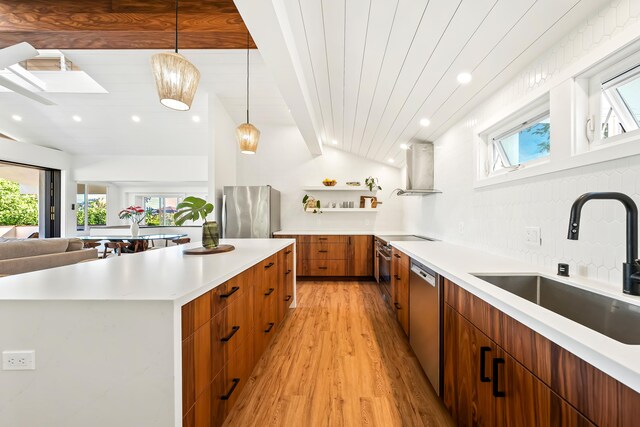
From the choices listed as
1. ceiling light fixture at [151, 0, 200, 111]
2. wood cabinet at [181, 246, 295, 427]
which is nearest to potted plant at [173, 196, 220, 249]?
wood cabinet at [181, 246, 295, 427]

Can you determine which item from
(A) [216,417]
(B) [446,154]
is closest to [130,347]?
(A) [216,417]

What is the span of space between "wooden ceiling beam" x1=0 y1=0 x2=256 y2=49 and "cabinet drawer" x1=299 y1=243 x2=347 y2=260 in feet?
10.4

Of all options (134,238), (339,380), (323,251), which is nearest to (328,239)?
(323,251)

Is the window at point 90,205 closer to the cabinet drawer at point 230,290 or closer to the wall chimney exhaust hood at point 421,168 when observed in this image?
the cabinet drawer at point 230,290

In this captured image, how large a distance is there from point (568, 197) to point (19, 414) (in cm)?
250

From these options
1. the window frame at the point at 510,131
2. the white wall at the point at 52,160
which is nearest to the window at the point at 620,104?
the window frame at the point at 510,131

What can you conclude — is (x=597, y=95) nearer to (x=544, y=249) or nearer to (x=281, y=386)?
(x=544, y=249)

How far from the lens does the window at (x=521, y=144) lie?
5.33ft

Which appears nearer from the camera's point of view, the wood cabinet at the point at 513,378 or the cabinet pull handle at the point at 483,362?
the wood cabinet at the point at 513,378

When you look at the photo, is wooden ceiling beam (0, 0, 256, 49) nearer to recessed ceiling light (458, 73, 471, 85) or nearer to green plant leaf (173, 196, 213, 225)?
green plant leaf (173, 196, 213, 225)

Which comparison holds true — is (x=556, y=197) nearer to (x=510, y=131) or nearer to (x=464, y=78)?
(x=510, y=131)

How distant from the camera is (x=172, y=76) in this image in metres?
1.54

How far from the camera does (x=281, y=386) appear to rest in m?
1.73

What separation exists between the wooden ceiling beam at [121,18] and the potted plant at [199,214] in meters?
1.66
